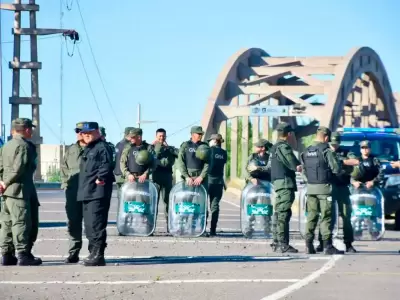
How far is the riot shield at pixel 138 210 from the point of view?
21.4 m

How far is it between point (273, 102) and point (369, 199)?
141 feet

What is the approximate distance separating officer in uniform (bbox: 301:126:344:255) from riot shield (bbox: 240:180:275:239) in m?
3.58

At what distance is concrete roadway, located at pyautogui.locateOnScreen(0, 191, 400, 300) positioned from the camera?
12664 mm

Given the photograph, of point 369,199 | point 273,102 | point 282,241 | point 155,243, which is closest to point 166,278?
point 282,241

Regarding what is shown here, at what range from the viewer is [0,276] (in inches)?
558

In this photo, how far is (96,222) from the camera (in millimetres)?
15406

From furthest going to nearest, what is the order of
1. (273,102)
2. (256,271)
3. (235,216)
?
(273,102), (235,216), (256,271)

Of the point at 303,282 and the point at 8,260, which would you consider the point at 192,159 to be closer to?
the point at 8,260

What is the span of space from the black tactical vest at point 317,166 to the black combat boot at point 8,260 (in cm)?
467

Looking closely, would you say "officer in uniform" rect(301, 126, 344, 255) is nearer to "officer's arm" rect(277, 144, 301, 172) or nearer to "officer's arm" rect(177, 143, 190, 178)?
"officer's arm" rect(277, 144, 301, 172)

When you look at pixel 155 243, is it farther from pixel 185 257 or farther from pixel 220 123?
pixel 220 123

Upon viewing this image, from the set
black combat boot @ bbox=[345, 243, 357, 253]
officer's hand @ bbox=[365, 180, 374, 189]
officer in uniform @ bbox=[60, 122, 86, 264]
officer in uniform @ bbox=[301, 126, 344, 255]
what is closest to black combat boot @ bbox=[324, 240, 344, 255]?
officer in uniform @ bbox=[301, 126, 344, 255]

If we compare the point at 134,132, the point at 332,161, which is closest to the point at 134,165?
the point at 134,132

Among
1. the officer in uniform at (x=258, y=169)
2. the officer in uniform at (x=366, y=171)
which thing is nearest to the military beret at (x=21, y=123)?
the officer in uniform at (x=258, y=169)
